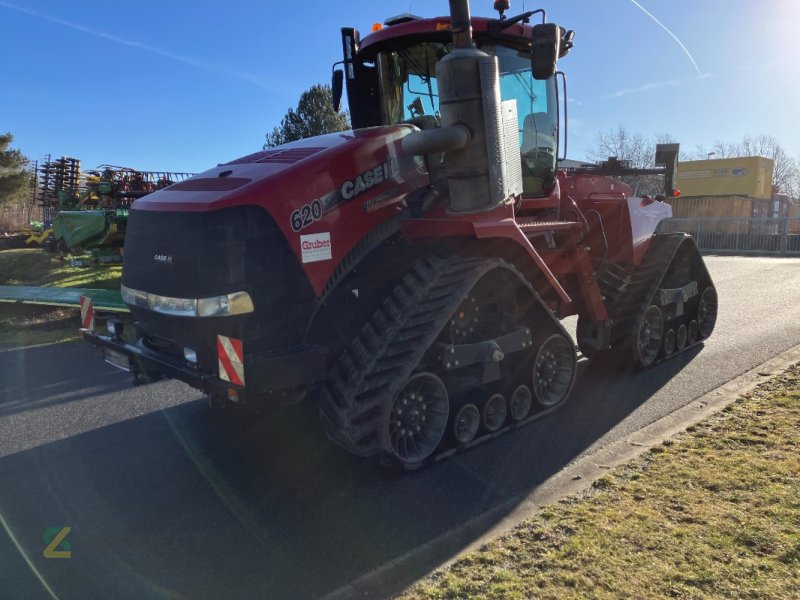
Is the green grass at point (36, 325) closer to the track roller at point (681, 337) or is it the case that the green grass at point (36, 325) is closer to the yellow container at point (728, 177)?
the track roller at point (681, 337)

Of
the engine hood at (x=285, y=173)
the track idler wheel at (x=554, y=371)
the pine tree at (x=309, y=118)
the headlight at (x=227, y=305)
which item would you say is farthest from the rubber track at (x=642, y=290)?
the pine tree at (x=309, y=118)

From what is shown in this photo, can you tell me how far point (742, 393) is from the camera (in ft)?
17.6

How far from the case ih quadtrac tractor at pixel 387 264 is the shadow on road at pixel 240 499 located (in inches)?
12.2

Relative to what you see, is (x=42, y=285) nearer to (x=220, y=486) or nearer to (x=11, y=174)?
(x=220, y=486)

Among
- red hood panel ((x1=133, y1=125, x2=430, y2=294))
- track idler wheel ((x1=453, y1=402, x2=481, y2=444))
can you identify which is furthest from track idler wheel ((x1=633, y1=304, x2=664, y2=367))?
red hood panel ((x1=133, y1=125, x2=430, y2=294))

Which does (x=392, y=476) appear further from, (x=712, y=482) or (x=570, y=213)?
(x=570, y=213)

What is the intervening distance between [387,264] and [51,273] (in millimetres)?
12630

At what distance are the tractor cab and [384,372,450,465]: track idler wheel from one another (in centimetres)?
215

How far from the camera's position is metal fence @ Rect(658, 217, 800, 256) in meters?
23.2

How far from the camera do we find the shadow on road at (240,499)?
2.96m

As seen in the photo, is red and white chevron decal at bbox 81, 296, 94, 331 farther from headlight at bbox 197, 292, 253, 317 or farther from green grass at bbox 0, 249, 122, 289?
green grass at bbox 0, 249, 122, 289

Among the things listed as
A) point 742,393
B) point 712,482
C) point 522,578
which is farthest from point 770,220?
point 522,578

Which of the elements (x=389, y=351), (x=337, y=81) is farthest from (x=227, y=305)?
(x=337, y=81)

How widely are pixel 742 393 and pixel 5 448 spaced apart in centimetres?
594
